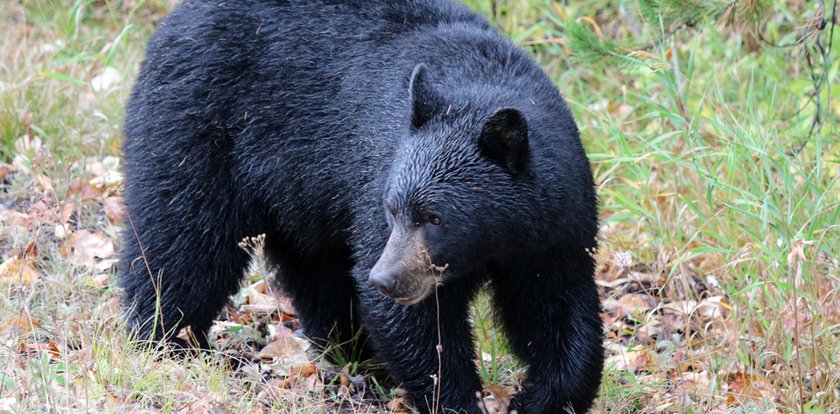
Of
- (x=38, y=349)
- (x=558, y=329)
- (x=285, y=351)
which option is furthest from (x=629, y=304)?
(x=38, y=349)

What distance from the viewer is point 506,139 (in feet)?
13.3

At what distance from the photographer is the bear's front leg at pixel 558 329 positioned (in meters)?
4.52

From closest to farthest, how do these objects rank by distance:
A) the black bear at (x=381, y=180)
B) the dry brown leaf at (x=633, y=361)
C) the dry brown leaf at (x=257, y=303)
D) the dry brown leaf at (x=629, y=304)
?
the black bear at (x=381, y=180)
the dry brown leaf at (x=633, y=361)
the dry brown leaf at (x=629, y=304)
the dry brown leaf at (x=257, y=303)

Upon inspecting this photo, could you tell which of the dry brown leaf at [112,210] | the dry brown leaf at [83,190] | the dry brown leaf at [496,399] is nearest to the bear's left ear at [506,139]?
the dry brown leaf at [496,399]

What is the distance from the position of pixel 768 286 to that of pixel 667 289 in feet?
3.12

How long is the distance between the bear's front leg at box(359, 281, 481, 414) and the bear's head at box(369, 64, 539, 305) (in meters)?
0.34

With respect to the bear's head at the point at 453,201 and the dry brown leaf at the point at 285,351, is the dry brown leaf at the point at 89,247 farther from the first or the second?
the bear's head at the point at 453,201

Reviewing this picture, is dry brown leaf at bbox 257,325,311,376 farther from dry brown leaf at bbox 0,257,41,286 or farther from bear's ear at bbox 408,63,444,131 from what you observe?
bear's ear at bbox 408,63,444,131

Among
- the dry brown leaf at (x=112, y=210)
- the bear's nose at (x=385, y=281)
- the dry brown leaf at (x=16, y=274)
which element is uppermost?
the bear's nose at (x=385, y=281)

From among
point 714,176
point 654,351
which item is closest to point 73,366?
point 654,351

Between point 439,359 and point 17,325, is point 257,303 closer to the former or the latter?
point 17,325

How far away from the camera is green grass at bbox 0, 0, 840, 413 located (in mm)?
4570

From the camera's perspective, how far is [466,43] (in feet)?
15.6

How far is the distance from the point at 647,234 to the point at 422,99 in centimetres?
263
